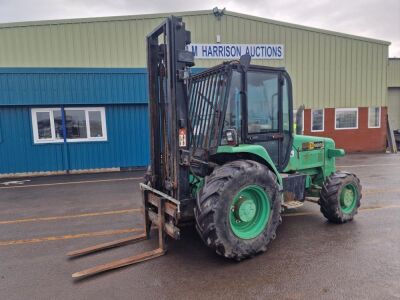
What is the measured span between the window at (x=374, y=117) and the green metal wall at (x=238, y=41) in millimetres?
364

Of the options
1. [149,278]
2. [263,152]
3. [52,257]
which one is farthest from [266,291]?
[52,257]

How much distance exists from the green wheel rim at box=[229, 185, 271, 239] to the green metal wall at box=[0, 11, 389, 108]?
37.9ft

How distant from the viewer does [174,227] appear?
3986 millimetres

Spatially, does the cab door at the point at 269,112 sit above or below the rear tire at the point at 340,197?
above

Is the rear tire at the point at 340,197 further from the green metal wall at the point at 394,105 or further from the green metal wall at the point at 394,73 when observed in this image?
the green metal wall at the point at 394,105

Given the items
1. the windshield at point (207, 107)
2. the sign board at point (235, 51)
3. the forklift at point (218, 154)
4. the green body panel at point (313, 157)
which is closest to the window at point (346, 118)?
the sign board at point (235, 51)

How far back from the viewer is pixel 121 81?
1190cm

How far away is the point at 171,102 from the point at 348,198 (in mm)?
3775

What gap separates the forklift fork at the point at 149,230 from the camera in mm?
3822

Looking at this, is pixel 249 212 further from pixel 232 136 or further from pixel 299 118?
pixel 299 118

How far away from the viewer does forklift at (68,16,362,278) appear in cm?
382

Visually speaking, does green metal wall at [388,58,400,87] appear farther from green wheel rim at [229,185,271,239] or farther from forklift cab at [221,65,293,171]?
green wheel rim at [229,185,271,239]

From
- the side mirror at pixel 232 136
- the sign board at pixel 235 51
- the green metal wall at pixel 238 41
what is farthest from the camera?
the sign board at pixel 235 51

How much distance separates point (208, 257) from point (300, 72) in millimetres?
14348
